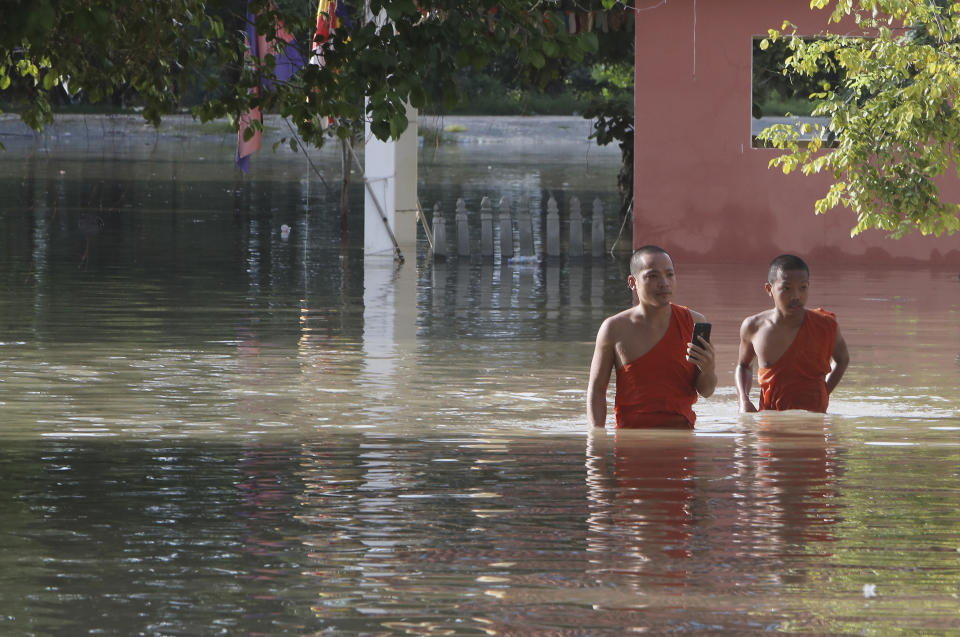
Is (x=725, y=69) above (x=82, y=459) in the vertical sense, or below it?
above

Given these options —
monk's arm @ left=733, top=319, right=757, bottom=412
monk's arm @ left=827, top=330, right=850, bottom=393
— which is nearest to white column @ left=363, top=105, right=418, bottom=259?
monk's arm @ left=733, top=319, right=757, bottom=412

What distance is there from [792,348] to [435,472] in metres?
2.37

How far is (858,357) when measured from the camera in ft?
44.9

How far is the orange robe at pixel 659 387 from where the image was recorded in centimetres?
906

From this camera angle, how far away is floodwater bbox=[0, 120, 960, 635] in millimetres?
6168

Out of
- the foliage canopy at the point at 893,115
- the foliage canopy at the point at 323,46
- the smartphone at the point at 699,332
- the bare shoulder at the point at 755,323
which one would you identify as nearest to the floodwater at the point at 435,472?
the bare shoulder at the point at 755,323

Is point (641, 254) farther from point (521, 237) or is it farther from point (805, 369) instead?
point (521, 237)

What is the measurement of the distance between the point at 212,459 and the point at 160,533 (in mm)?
1856

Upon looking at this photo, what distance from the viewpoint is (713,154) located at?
21844 millimetres

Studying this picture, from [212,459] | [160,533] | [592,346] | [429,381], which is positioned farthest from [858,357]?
[160,533]

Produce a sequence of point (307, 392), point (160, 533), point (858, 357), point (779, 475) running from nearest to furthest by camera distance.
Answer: point (160, 533), point (779, 475), point (307, 392), point (858, 357)

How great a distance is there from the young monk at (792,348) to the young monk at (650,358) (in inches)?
31.8

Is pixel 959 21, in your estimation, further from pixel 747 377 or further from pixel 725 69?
pixel 725 69

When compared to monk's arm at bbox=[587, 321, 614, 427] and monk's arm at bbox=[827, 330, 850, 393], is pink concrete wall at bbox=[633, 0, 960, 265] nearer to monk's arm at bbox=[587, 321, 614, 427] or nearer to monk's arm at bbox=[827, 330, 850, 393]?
monk's arm at bbox=[827, 330, 850, 393]
